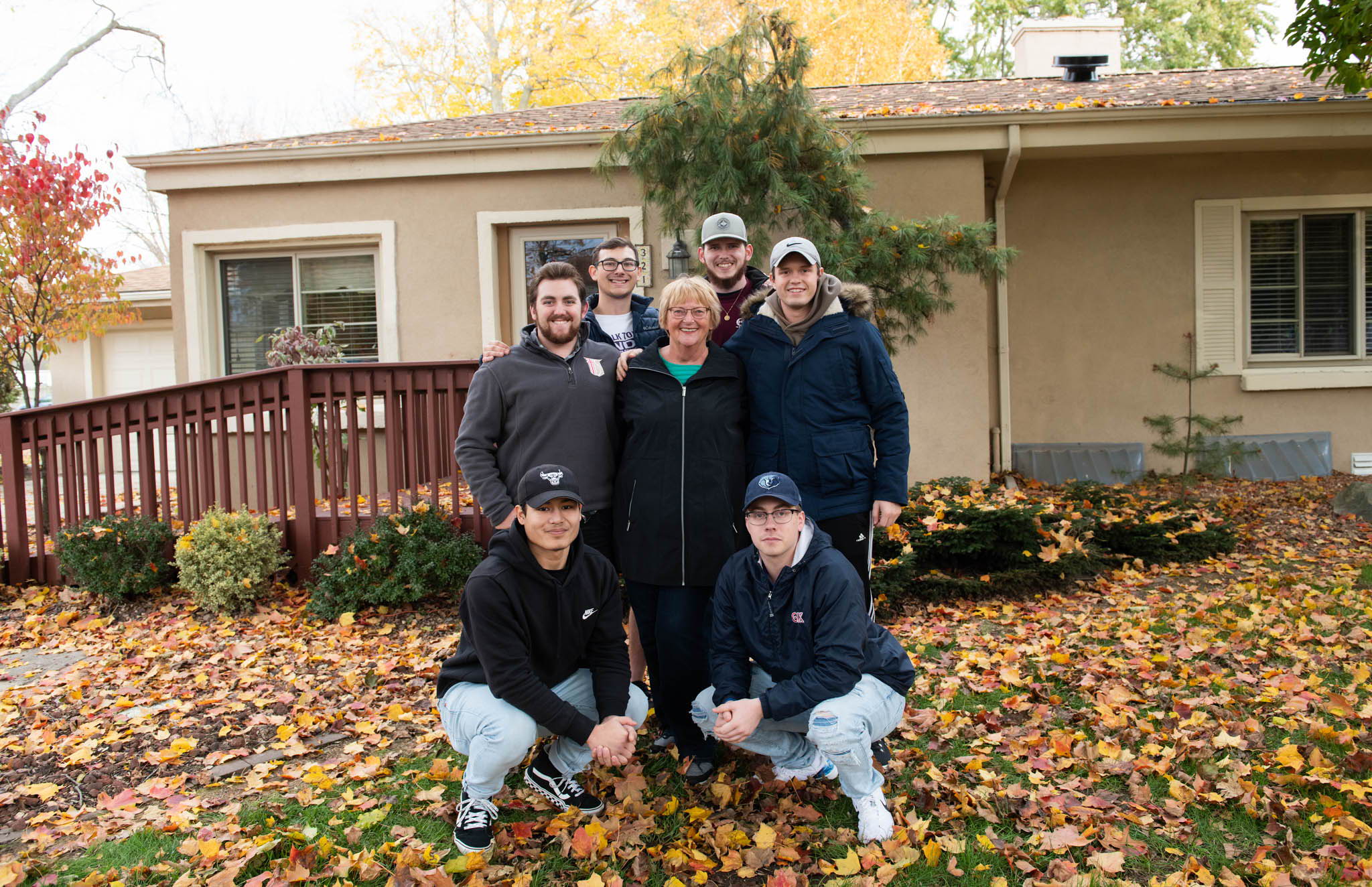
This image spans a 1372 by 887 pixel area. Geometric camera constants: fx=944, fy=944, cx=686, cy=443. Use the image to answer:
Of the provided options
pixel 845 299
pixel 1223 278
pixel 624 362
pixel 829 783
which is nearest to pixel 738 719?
pixel 829 783

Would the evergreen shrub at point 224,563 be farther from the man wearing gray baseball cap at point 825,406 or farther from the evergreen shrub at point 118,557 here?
the man wearing gray baseball cap at point 825,406

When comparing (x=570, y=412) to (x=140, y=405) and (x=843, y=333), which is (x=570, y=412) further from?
(x=140, y=405)

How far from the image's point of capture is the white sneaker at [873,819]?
2.85 metres

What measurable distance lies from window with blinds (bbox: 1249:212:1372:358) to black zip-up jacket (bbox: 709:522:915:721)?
27.0 feet

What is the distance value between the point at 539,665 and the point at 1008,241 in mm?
7768

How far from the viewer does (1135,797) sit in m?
3.08

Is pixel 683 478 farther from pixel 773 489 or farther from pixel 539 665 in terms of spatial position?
pixel 539 665

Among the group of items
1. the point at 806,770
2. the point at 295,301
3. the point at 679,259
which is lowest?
the point at 806,770

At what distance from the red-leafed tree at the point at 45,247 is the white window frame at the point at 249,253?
2666 millimetres

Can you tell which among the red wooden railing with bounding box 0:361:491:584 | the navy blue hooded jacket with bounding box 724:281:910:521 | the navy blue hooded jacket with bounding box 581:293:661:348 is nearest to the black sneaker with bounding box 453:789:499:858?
the navy blue hooded jacket with bounding box 724:281:910:521

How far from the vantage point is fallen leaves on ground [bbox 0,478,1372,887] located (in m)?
2.76

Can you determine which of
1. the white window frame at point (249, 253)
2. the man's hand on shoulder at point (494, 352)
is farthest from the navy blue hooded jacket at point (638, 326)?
the white window frame at point (249, 253)

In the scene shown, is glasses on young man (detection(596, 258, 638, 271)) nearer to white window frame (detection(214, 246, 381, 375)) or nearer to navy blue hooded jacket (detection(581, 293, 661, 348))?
navy blue hooded jacket (detection(581, 293, 661, 348))

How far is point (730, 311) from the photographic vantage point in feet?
12.3
